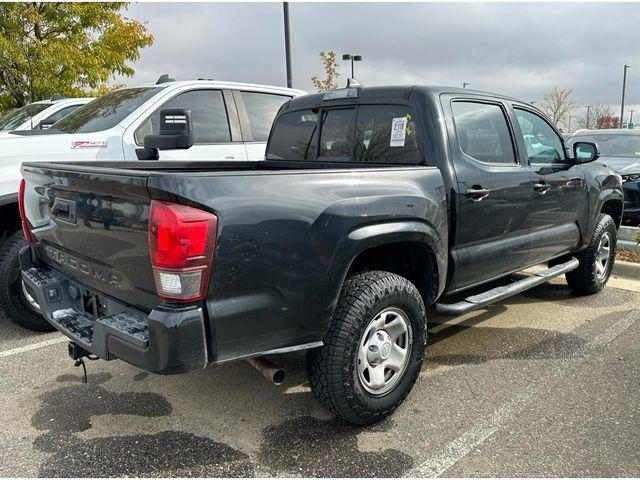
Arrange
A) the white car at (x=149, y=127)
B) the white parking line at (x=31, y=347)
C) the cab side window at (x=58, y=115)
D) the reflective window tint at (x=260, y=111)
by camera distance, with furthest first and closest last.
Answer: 1. the cab side window at (x=58, y=115)
2. the reflective window tint at (x=260, y=111)
3. the white car at (x=149, y=127)
4. the white parking line at (x=31, y=347)

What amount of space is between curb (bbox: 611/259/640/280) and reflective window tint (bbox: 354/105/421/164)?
13.8ft

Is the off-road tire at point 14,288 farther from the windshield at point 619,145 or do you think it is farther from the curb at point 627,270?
the windshield at point 619,145

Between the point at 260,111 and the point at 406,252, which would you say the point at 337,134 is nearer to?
the point at 406,252

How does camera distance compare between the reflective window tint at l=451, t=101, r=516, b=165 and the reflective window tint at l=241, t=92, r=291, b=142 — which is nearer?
the reflective window tint at l=451, t=101, r=516, b=165

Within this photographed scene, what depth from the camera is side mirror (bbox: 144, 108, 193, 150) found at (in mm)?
4832

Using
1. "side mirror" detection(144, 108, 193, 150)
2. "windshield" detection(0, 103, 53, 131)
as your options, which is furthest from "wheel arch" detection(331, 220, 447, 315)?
"windshield" detection(0, 103, 53, 131)

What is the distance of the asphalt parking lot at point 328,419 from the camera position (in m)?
2.76

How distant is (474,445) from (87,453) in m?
2.02

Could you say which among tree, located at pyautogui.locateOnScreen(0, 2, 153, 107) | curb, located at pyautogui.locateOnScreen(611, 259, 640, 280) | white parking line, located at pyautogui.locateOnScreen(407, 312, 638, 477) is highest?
tree, located at pyautogui.locateOnScreen(0, 2, 153, 107)

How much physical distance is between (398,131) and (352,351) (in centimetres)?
159

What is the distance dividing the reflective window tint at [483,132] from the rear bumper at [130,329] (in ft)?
7.42

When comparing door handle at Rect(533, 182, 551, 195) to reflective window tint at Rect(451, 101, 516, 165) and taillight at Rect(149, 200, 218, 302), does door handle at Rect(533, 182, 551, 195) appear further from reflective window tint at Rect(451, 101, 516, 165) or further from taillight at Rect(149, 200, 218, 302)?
taillight at Rect(149, 200, 218, 302)

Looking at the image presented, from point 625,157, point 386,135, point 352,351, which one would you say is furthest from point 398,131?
point 625,157

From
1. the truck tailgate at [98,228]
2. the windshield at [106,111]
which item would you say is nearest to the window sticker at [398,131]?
the truck tailgate at [98,228]
